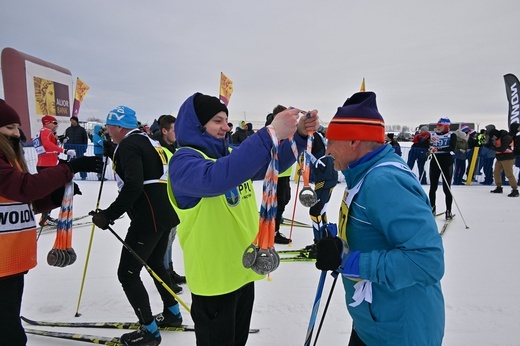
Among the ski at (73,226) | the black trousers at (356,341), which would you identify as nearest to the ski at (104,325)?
the black trousers at (356,341)

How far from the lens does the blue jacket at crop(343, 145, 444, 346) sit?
1236mm

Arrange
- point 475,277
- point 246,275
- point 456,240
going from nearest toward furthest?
point 246,275
point 475,277
point 456,240

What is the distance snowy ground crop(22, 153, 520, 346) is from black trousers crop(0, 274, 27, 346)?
1164 mm

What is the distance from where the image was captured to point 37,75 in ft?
53.2

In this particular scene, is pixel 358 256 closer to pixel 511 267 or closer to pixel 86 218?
pixel 511 267

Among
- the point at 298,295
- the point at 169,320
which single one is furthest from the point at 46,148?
the point at 298,295

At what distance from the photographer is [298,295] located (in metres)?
3.82

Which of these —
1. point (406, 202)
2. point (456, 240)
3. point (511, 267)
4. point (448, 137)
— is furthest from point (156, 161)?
point (448, 137)

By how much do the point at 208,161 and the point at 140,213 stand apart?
169cm

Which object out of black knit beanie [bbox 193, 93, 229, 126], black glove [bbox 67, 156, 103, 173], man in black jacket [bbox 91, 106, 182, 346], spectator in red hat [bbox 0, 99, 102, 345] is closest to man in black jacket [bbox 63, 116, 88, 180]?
man in black jacket [bbox 91, 106, 182, 346]

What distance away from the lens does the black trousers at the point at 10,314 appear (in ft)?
6.30

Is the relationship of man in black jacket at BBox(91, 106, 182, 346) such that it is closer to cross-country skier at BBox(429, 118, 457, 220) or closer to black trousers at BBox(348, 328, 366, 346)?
black trousers at BBox(348, 328, 366, 346)

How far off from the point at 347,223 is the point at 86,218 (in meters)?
7.21

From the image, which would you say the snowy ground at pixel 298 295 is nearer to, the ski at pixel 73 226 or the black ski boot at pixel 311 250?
the black ski boot at pixel 311 250
